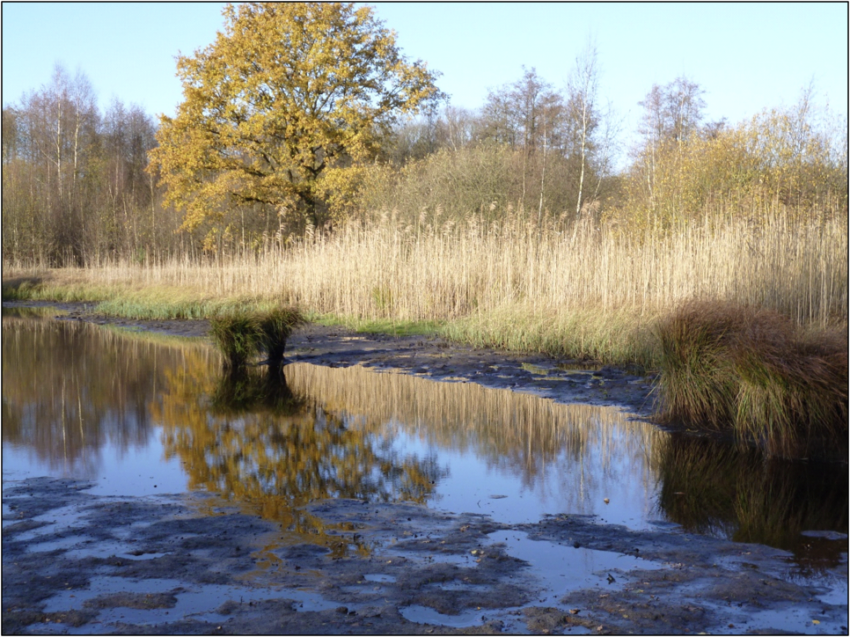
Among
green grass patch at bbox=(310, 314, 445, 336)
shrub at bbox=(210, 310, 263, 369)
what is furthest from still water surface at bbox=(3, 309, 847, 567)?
green grass patch at bbox=(310, 314, 445, 336)

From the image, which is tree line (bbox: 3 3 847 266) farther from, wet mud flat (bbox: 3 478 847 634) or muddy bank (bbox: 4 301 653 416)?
wet mud flat (bbox: 3 478 847 634)

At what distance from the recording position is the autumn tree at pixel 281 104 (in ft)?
76.4

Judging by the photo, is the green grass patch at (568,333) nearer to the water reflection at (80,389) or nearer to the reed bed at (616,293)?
the reed bed at (616,293)

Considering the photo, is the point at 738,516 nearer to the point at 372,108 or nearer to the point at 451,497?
the point at 451,497

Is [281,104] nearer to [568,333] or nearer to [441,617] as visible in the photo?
[568,333]

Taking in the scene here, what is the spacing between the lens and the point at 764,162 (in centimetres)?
1589

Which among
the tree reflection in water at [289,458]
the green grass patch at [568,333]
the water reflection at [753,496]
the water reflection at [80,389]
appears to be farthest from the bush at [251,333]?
the water reflection at [753,496]

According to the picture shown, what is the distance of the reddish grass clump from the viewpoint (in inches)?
223

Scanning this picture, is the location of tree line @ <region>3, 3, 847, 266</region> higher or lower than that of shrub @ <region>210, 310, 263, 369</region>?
higher

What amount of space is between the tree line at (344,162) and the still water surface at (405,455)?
6863mm

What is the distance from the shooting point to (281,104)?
2283 cm

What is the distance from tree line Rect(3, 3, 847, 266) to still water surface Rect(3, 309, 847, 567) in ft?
22.5

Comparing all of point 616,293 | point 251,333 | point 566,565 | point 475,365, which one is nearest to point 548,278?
point 616,293

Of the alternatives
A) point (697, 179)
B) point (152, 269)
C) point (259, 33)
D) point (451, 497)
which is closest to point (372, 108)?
point (259, 33)
